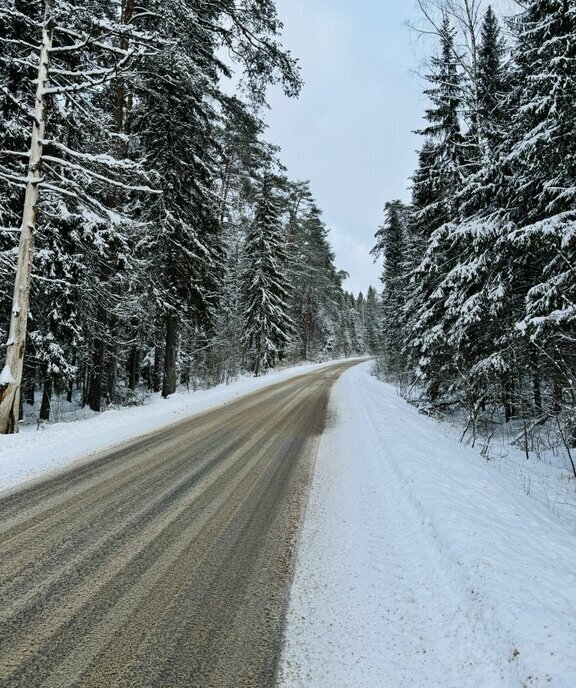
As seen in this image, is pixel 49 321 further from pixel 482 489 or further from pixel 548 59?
pixel 548 59

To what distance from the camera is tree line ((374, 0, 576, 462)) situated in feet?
24.8

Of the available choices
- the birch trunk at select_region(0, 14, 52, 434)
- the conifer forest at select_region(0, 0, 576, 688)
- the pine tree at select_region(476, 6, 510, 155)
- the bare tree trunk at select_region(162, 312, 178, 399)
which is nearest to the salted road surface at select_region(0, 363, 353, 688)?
the conifer forest at select_region(0, 0, 576, 688)

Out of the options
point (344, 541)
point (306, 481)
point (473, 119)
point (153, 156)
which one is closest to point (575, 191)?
point (473, 119)

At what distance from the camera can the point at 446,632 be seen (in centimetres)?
219

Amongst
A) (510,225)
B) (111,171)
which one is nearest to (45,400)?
(111,171)

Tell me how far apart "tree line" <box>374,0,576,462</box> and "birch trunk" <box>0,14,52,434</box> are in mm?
9215

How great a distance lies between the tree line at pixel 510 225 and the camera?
24.8ft

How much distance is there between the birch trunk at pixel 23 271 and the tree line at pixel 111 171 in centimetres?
2

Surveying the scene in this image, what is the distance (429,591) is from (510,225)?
30.0ft

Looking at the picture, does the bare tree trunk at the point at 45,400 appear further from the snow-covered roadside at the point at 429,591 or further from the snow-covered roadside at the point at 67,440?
the snow-covered roadside at the point at 429,591

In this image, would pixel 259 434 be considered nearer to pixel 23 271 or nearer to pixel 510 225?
pixel 23 271

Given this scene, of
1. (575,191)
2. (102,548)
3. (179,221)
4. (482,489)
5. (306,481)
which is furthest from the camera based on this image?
(179,221)

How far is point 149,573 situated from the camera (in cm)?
268

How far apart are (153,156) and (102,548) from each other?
13.5m
